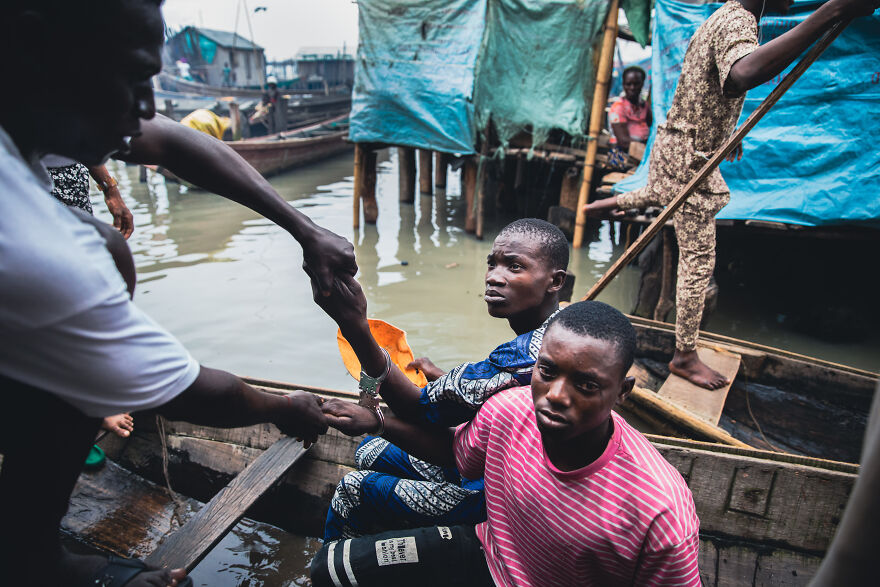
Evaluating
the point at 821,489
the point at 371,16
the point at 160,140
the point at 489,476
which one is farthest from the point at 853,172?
the point at 371,16

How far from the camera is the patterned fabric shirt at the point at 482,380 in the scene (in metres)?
1.63

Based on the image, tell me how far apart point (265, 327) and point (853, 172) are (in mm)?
5463

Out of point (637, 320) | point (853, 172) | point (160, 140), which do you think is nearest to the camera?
point (160, 140)

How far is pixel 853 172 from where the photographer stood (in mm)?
4160

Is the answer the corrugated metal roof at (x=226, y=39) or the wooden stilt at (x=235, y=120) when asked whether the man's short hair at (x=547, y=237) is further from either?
the corrugated metal roof at (x=226, y=39)

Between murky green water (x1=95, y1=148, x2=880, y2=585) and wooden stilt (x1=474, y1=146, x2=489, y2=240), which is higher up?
wooden stilt (x1=474, y1=146, x2=489, y2=240)

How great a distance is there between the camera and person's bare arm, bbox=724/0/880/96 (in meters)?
2.26

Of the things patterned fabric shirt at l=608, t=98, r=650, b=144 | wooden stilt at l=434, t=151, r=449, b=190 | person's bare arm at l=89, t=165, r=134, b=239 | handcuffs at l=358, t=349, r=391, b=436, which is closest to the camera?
handcuffs at l=358, t=349, r=391, b=436

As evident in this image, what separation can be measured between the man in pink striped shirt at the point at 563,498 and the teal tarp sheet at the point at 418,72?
631 cm

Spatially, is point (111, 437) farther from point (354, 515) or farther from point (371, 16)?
point (371, 16)

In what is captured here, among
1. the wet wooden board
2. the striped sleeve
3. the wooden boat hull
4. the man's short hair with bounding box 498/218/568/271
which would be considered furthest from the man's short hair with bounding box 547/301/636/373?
the wooden boat hull

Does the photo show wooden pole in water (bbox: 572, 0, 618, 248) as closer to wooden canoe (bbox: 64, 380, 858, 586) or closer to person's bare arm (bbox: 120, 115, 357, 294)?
wooden canoe (bbox: 64, 380, 858, 586)

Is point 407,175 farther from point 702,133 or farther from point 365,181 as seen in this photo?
point 702,133

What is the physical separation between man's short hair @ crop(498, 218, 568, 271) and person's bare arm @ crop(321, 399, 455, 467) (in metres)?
0.74
